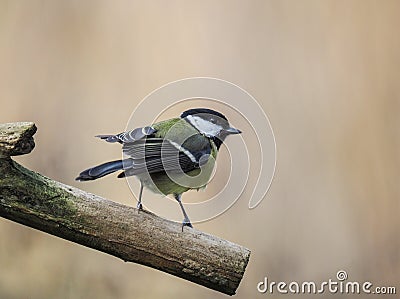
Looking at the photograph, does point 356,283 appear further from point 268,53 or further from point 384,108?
point 268,53

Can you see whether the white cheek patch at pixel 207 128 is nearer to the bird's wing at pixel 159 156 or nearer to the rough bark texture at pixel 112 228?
the bird's wing at pixel 159 156

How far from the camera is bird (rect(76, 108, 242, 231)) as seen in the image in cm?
75

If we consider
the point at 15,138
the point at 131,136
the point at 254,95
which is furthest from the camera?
the point at 254,95

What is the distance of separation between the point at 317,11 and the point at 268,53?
14 centimetres

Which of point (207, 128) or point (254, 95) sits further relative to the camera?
point (254, 95)

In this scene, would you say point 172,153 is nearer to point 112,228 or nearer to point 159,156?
point 159,156

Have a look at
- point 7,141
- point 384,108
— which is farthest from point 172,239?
point 384,108

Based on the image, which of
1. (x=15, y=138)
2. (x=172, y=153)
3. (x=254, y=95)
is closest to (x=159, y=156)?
(x=172, y=153)

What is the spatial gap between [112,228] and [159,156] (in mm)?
120

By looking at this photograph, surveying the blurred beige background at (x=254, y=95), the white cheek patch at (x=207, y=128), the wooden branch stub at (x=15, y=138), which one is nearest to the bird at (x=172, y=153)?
the white cheek patch at (x=207, y=128)

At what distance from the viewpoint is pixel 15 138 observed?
632mm

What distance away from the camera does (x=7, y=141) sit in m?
0.63

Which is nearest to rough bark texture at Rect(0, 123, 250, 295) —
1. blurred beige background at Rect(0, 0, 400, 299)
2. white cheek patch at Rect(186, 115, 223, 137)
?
white cheek patch at Rect(186, 115, 223, 137)

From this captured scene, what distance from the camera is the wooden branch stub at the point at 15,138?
63 cm
